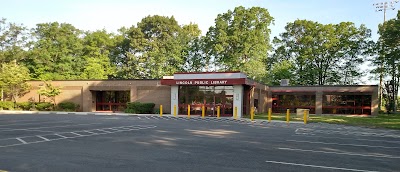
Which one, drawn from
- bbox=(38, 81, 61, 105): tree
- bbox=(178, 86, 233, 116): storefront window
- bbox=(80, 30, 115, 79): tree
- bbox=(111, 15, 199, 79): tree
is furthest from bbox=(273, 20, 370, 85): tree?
bbox=(38, 81, 61, 105): tree

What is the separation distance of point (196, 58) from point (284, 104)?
1858 centimetres

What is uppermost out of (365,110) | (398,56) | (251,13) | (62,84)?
(251,13)

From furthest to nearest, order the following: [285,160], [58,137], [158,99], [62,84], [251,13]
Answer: [251,13] → [62,84] → [158,99] → [58,137] → [285,160]

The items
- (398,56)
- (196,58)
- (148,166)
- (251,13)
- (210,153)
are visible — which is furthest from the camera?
(196,58)

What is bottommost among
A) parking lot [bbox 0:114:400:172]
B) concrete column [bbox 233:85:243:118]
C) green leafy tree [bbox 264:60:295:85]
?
parking lot [bbox 0:114:400:172]

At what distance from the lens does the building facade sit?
2961 cm

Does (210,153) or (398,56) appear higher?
(398,56)

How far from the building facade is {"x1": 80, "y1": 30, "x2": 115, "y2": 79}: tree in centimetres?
1464

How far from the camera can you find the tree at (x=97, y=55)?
171 feet

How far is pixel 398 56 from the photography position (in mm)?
40625

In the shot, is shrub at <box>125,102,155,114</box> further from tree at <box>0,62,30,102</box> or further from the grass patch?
tree at <box>0,62,30,102</box>

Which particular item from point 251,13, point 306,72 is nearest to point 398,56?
point 306,72

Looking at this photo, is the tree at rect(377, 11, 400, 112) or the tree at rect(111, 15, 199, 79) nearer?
the tree at rect(377, 11, 400, 112)

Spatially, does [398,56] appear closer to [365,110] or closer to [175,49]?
[365,110]
